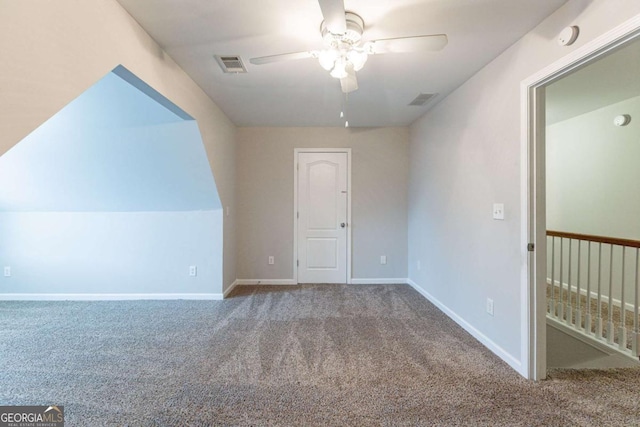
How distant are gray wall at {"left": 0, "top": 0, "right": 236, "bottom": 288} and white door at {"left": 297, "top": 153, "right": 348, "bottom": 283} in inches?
89.5

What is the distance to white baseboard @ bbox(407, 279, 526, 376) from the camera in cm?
188

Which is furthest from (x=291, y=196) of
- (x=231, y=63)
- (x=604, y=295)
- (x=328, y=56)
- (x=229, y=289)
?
(x=604, y=295)

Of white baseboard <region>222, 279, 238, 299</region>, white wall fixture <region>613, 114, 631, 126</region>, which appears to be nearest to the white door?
white baseboard <region>222, 279, 238, 299</region>

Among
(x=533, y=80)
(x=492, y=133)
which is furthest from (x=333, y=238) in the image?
(x=533, y=80)

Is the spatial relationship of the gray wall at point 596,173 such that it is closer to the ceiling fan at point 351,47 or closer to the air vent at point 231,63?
the ceiling fan at point 351,47

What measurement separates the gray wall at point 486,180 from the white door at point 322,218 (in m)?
1.22

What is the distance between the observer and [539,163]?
1751 mm

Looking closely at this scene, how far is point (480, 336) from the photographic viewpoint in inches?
89.3

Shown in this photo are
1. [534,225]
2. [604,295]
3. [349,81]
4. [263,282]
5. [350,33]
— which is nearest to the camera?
[350,33]

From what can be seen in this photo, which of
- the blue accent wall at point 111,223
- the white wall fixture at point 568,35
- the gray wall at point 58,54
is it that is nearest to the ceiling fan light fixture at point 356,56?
the white wall fixture at point 568,35

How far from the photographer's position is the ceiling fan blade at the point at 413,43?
1.40 meters

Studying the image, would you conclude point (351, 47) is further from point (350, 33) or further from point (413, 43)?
point (413, 43)

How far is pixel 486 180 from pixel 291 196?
250 centimetres

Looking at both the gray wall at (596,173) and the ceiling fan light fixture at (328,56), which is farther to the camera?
the gray wall at (596,173)
